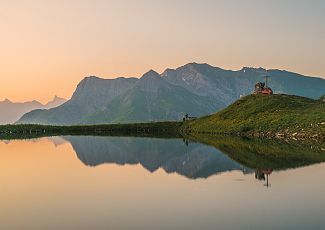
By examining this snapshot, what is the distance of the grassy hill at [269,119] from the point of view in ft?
405

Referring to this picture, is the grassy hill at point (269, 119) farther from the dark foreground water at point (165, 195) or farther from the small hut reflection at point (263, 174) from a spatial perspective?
the small hut reflection at point (263, 174)

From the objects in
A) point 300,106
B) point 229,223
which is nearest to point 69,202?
point 229,223

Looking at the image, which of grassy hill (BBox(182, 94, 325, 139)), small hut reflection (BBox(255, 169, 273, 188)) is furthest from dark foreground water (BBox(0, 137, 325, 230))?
grassy hill (BBox(182, 94, 325, 139))

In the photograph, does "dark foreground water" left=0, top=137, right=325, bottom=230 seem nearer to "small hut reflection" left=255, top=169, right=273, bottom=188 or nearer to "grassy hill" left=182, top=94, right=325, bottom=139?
"small hut reflection" left=255, top=169, right=273, bottom=188

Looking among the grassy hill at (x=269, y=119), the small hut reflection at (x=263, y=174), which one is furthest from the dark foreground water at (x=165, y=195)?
the grassy hill at (x=269, y=119)

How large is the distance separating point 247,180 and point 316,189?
843cm

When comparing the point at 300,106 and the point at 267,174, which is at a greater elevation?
the point at 300,106

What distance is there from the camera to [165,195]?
1505 inches

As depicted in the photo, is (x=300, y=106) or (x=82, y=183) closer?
(x=82, y=183)

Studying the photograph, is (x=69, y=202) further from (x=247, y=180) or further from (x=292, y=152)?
(x=292, y=152)

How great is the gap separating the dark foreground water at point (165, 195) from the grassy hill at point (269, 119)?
6066cm

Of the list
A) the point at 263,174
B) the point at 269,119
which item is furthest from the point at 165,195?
the point at 269,119

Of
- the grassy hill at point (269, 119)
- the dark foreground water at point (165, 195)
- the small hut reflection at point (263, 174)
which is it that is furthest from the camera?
the grassy hill at point (269, 119)

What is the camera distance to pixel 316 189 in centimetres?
4003
